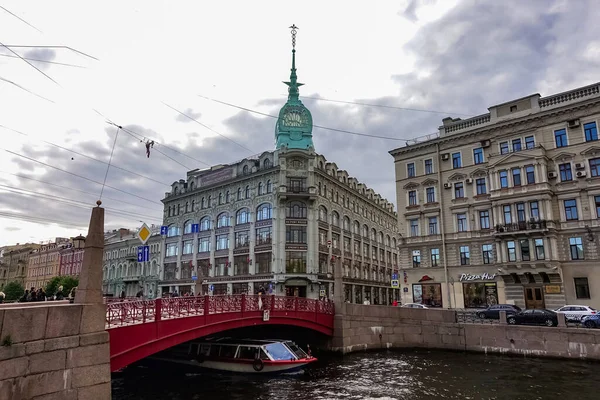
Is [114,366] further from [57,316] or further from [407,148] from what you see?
[407,148]

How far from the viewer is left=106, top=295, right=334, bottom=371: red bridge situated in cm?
1516

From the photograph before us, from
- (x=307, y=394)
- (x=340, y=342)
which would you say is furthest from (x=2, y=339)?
(x=340, y=342)

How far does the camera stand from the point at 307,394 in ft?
63.0

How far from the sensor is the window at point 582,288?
1315 inches

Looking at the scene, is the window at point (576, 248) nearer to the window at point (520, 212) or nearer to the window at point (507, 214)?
the window at point (520, 212)

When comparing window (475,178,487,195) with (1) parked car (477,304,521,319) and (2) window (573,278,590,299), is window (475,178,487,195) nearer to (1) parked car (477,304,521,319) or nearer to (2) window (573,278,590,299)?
(2) window (573,278,590,299)

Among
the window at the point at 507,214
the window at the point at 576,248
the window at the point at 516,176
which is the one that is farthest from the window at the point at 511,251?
the window at the point at 516,176

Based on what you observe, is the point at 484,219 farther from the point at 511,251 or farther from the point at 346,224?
the point at 346,224

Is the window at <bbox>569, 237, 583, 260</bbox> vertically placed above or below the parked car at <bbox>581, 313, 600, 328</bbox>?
above

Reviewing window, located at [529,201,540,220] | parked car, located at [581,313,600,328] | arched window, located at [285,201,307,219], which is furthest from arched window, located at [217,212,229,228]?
parked car, located at [581,313,600,328]

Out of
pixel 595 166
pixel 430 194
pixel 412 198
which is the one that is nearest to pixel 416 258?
pixel 412 198

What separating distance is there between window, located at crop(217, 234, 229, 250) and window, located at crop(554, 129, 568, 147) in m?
41.1

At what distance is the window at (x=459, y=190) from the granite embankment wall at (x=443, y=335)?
48.3 ft

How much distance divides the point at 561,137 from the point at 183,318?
35952 mm
